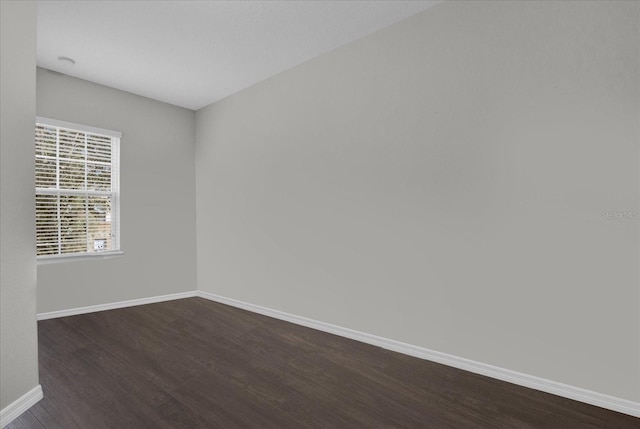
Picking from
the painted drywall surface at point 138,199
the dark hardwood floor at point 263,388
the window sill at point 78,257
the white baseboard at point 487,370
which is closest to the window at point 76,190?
the window sill at point 78,257

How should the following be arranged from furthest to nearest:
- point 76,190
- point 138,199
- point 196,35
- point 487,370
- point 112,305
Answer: point 138,199, point 112,305, point 76,190, point 196,35, point 487,370

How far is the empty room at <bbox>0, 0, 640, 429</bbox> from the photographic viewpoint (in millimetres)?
1788

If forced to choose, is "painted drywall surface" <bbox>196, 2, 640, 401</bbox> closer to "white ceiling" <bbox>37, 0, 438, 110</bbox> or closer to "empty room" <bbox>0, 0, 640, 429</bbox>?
"empty room" <bbox>0, 0, 640, 429</bbox>

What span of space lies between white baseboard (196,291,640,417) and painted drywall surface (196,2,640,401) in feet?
0.16

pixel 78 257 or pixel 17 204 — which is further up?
pixel 17 204

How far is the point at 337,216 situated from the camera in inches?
119

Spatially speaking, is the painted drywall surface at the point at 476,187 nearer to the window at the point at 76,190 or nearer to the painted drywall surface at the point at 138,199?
the painted drywall surface at the point at 138,199

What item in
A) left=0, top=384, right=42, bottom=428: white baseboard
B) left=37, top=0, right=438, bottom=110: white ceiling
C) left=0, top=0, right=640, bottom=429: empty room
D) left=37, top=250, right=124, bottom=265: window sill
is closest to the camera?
left=0, top=384, right=42, bottom=428: white baseboard

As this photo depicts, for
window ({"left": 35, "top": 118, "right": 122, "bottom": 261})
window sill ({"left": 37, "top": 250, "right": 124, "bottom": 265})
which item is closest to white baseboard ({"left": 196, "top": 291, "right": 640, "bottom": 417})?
window sill ({"left": 37, "top": 250, "right": 124, "bottom": 265})

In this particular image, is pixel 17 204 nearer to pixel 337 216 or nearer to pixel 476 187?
pixel 337 216

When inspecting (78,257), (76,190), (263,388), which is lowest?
(263,388)

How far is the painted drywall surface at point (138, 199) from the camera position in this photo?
11.5 ft

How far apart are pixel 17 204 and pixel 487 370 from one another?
3.20 m

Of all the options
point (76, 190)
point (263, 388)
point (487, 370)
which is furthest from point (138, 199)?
point (487, 370)
